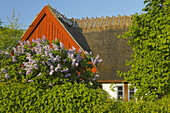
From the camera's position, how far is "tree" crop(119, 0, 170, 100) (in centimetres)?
989

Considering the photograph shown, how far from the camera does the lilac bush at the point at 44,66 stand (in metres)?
10.5

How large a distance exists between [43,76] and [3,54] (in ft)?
9.25

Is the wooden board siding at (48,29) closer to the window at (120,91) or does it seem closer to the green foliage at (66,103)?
the window at (120,91)

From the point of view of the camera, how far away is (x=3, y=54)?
11875 millimetres

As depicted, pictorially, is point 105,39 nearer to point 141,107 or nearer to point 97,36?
point 97,36

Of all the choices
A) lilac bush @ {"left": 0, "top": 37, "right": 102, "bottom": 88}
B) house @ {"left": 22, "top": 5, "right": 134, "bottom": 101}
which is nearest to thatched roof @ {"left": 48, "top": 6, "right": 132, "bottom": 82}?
house @ {"left": 22, "top": 5, "right": 134, "bottom": 101}

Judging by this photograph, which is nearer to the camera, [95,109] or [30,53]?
[95,109]

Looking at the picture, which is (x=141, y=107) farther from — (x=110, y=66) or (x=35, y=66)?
(x=110, y=66)

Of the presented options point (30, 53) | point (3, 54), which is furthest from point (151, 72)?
point (3, 54)

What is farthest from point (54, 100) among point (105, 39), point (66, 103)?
point (105, 39)

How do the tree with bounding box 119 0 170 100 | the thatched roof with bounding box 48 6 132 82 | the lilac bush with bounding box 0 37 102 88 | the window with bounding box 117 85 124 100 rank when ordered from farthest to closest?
the thatched roof with bounding box 48 6 132 82 → the window with bounding box 117 85 124 100 → the lilac bush with bounding box 0 37 102 88 → the tree with bounding box 119 0 170 100

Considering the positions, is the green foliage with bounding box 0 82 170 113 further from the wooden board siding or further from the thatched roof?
the thatched roof

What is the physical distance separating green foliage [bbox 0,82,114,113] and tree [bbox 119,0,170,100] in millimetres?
2911

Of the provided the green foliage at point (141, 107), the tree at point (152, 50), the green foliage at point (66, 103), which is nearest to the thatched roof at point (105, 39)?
the tree at point (152, 50)
